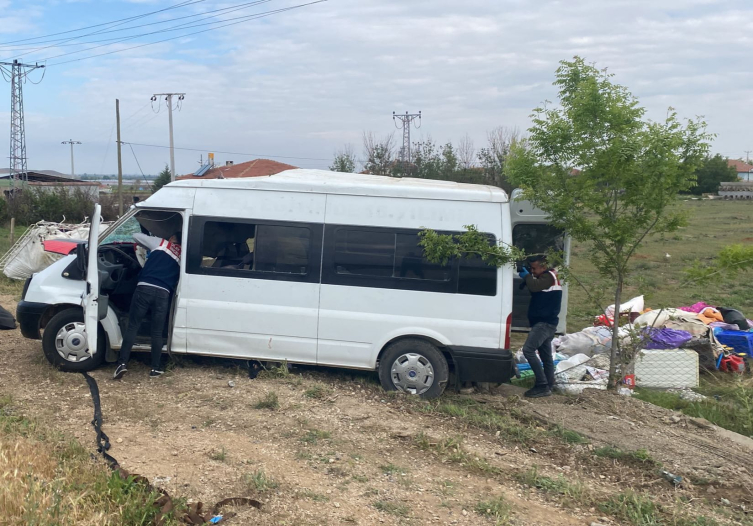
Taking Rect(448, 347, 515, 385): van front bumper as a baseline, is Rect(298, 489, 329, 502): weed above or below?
below

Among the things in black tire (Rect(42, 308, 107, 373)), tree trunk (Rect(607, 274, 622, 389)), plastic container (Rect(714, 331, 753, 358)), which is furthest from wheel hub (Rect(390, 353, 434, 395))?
plastic container (Rect(714, 331, 753, 358))

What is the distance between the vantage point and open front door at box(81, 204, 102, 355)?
665cm

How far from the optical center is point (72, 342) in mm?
7250

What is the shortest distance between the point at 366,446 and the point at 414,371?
1499 mm

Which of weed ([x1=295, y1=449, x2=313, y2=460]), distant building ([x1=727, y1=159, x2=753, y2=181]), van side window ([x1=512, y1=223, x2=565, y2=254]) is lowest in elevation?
weed ([x1=295, y1=449, x2=313, y2=460])

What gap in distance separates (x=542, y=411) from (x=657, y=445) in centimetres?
121

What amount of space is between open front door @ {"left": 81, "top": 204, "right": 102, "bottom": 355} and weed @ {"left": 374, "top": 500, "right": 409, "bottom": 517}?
147 inches

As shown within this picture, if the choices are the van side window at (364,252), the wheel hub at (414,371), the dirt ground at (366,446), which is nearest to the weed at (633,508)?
the dirt ground at (366,446)

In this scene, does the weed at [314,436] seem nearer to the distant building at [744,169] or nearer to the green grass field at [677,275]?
the green grass field at [677,275]

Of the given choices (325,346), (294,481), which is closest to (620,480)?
(294,481)

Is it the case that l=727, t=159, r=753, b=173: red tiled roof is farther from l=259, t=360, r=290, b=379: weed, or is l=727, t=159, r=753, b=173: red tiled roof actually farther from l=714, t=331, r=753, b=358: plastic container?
l=259, t=360, r=290, b=379: weed

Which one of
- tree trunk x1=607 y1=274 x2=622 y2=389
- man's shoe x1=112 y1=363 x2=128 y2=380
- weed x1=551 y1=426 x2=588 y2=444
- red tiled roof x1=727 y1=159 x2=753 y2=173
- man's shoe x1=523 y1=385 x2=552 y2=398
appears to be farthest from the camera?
red tiled roof x1=727 y1=159 x2=753 y2=173

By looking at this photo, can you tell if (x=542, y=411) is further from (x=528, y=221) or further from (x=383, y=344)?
(x=528, y=221)

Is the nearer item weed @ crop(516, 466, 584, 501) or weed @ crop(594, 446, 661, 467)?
weed @ crop(516, 466, 584, 501)
